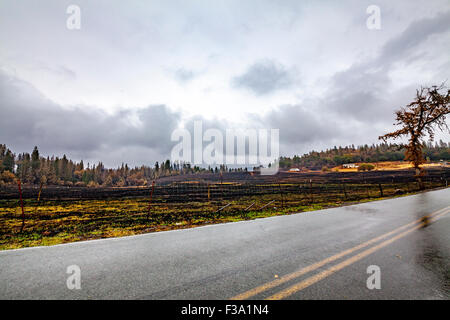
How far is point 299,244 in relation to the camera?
468 cm

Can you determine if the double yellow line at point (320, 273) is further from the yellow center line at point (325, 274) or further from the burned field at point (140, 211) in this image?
the burned field at point (140, 211)

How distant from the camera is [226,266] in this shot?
11.6 ft

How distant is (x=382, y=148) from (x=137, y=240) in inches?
9362

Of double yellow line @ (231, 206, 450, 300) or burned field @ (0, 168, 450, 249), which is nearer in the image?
double yellow line @ (231, 206, 450, 300)

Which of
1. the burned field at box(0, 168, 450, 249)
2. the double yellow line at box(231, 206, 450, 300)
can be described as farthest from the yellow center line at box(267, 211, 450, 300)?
the burned field at box(0, 168, 450, 249)

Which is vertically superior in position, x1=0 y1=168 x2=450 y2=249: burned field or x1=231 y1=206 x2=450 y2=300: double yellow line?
x1=231 y1=206 x2=450 y2=300: double yellow line

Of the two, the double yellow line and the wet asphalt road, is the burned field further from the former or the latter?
the double yellow line

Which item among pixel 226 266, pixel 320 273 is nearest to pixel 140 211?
pixel 226 266

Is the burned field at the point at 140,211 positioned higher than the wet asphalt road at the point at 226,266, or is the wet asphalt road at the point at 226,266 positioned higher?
the wet asphalt road at the point at 226,266

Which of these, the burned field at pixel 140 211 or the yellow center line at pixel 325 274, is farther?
the burned field at pixel 140 211

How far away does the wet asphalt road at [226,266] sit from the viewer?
2.76m

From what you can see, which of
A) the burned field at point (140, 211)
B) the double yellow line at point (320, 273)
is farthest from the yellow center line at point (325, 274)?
the burned field at point (140, 211)

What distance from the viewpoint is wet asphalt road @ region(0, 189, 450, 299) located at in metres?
2.76

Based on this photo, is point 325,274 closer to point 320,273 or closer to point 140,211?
point 320,273
